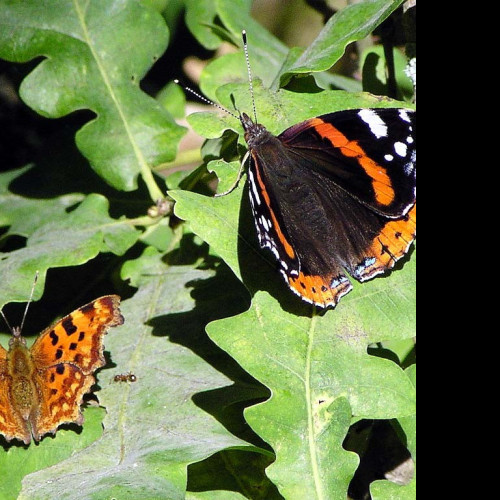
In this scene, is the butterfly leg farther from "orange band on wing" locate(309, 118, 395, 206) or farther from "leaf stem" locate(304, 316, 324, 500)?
"leaf stem" locate(304, 316, 324, 500)

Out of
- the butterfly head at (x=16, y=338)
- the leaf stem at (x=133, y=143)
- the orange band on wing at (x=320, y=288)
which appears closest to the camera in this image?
the orange band on wing at (x=320, y=288)

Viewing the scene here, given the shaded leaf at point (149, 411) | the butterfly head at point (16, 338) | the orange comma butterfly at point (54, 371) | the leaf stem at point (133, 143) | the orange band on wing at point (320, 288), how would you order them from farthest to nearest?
the leaf stem at point (133, 143), the butterfly head at point (16, 338), the orange comma butterfly at point (54, 371), the orange band on wing at point (320, 288), the shaded leaf at point (149, 411)

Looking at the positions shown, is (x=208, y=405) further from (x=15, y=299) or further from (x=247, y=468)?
(x=15, y=299)

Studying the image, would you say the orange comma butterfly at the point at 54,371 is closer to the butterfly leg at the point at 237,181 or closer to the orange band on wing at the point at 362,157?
the butterfly leg at the point at 237,181

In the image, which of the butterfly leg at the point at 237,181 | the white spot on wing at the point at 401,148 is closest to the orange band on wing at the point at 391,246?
the white spot on wing at the point at 401,148

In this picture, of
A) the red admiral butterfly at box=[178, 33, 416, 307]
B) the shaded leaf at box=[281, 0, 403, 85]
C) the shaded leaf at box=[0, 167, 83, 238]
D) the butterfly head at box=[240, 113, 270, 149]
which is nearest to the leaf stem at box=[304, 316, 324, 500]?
the red admiral butterfly at box=[178, 33, 416, 307]

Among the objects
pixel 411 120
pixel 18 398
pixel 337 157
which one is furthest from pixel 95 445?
pixel 411 120

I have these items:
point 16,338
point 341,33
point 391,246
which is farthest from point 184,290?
point 341,33
